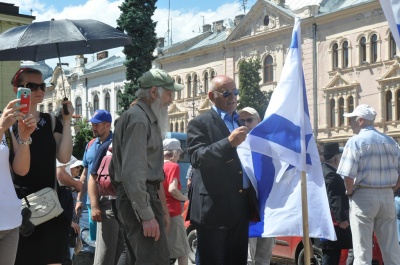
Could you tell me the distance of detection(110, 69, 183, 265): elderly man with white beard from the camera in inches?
212

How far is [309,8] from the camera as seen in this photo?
53.5m

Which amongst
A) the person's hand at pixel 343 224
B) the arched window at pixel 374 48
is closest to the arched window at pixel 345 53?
the arched window at pixel 374 48

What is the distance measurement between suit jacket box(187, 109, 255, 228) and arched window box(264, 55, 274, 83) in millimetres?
49642

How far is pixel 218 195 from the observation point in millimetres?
6285

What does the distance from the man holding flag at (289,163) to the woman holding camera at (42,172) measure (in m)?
1.68

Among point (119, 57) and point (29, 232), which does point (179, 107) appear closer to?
point (119, 57)

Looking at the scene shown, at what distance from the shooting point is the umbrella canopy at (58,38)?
662 centimetres

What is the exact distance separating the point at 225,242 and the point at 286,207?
613mm

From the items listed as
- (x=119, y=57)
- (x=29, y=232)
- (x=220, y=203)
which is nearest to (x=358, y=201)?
(x=220, y=203)

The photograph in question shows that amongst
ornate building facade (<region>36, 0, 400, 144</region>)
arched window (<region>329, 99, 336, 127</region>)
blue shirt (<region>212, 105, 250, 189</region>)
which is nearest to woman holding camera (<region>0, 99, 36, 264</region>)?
blue shirt (<region>212, 105, 250, 189</region>)

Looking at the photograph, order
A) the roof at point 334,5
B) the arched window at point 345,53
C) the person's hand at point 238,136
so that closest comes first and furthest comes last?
the person's hand at point 238,136 → the arched window at point 345,53 → the roof at point 334,5

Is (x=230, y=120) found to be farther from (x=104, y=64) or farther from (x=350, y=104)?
(x=104, y=64)

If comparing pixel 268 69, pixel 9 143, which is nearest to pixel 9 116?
pixel 9 143

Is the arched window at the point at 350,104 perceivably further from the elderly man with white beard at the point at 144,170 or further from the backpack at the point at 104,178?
the elderly man with white beard at the point at 144,170
